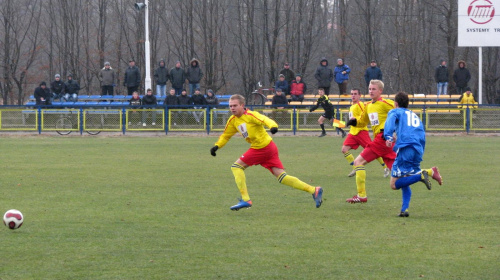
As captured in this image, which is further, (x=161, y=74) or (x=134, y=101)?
(x=161, y=74)

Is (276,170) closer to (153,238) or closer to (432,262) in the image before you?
(153,238)

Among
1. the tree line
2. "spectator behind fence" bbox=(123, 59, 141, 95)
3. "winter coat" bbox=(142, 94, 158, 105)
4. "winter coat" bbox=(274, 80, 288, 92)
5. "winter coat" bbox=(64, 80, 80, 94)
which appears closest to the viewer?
"winter coat" bbox=(142, 94, 158, 105)

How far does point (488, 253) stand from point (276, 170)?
Result: 352cm

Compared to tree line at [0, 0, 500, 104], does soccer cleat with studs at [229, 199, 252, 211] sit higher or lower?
lower

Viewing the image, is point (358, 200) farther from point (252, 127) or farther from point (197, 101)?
point (197, 101)

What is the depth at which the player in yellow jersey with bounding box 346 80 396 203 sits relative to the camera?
33.3ft

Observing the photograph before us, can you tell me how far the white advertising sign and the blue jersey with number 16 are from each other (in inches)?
901

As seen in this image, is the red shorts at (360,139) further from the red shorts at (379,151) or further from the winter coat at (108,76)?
the winter coat at (108,76)

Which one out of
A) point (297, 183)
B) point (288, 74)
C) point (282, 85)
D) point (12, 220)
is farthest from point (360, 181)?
point (288, 74)

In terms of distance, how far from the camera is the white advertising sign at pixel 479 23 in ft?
99.3

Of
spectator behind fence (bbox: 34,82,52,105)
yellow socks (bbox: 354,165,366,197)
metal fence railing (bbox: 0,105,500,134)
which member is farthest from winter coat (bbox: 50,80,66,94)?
yellow socks (bbox: 354,165,366,197)

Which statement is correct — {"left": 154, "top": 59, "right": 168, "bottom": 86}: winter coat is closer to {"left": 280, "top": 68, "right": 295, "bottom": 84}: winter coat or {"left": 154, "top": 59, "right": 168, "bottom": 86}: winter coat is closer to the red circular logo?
{"left": 280, "top": 68, "right": 295, "bottom": 84}: winter coat

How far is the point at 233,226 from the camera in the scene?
8.23m

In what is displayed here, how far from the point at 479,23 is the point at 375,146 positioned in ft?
72.9
